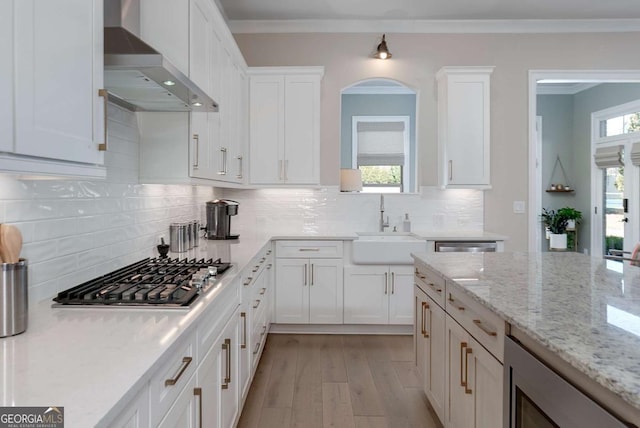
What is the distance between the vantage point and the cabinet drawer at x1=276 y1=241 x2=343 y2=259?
376cm

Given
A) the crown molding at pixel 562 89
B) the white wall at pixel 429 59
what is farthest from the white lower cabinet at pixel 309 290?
the crown molding at pixel 562 89

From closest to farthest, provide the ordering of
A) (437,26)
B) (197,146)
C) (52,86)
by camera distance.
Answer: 1. (52,86)
2. (197,146)
3. (437,26)

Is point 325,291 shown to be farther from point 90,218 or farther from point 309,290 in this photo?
point 90,218

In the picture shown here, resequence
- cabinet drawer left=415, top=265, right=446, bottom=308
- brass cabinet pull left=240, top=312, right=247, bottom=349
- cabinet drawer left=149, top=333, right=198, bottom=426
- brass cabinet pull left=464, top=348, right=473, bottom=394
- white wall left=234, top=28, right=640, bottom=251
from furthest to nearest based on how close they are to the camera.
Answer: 1. white wall left=234, top=28, right=640, bottom=251
2. brass cabinet pull left=240, top=312, right=247, bottom=349
3. cabinet drawer left=415, top=265, right=446, bottom=308
4. brass cabinet pull left=464, top=348, right=473, bottom=394
5. cabinet drawer left=149, top=333, right=198, bottom=426

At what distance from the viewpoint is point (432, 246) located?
3691 mm

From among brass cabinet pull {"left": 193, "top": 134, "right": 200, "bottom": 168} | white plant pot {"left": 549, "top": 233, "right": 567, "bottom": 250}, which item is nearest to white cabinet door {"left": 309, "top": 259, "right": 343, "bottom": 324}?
brass cabinet pull {"left": 193, "top": 134, "right": 200, "bottom": 168}

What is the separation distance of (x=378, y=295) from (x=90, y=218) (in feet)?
8.47

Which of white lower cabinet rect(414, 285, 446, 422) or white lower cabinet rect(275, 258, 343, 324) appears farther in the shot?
white lower cabinet rect(275, 258, 343, 324)

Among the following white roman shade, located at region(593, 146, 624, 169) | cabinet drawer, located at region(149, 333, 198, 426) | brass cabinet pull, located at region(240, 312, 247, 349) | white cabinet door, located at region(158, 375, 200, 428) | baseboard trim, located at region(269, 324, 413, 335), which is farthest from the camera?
white roman shade, located at region(593, 146, 624, 169)

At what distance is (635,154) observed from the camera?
5504 millimetres

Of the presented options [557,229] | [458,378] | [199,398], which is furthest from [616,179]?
[199,398]

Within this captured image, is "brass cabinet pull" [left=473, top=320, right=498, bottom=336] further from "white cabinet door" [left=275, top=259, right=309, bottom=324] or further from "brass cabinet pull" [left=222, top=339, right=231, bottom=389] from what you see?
"white cabinet door" [left=275, top=259, right=309, bottom=324]

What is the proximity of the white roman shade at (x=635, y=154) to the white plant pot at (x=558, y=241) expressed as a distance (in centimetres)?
138

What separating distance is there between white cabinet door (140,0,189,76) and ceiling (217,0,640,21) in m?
1.79
